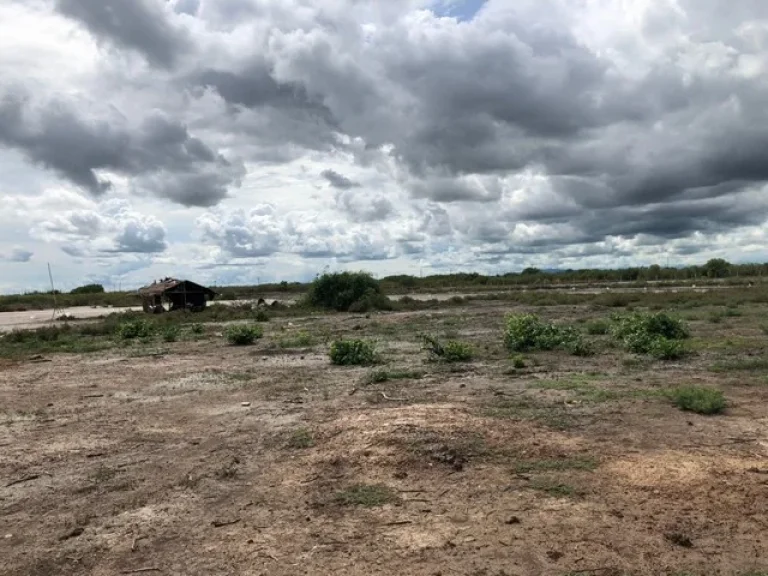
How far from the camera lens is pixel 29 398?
40.6 feet

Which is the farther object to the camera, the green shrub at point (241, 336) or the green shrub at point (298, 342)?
the green shrub at point (241, 336)

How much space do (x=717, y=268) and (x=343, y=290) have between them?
65131 mm

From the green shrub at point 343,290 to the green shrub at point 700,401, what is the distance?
33.9 meters

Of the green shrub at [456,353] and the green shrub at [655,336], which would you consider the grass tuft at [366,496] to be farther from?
the green shrub at [655,336]

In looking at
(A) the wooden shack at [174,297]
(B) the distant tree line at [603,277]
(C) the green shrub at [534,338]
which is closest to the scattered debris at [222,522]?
(C) the green shrub at [534,338]

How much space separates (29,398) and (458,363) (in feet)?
28.7

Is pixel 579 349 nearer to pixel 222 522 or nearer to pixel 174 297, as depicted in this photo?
pixel 222 522

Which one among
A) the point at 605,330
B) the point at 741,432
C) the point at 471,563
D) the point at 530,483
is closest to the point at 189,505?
the point at 471,563

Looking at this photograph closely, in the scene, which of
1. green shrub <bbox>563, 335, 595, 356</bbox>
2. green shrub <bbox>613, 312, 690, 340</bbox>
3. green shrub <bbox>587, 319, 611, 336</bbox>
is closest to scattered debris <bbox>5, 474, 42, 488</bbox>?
green shrub <bbox>563, 335, 595, 356</bbox>

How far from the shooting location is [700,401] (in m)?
8.74

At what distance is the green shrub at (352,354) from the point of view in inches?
591

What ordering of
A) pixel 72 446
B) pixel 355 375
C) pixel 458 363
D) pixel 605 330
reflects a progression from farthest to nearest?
pixel 605 330 → pixel 458 363 → pixel 355 375 → pixel 72 446

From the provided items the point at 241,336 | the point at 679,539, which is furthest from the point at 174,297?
the point at 679,539

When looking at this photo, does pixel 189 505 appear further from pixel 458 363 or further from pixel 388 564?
pixel 458 363
